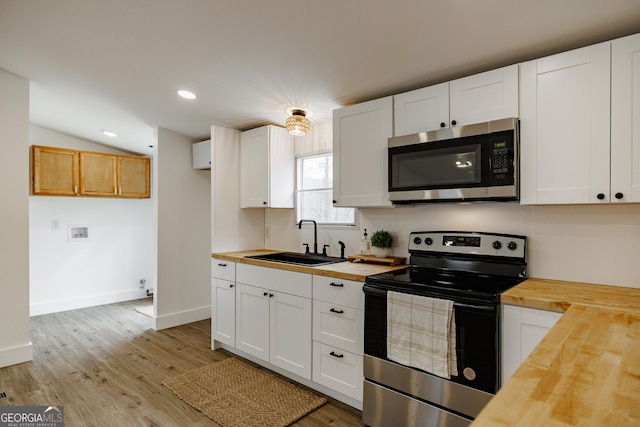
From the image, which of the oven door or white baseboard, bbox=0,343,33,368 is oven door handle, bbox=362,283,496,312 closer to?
the oven door

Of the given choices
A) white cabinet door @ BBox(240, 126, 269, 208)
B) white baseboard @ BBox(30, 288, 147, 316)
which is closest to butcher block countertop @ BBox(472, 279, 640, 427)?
white cabinet door @ BBox(240, 126, 269, 208)

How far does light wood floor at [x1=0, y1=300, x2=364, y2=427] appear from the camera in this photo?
7.72 ft

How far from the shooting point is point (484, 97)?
6.98ft

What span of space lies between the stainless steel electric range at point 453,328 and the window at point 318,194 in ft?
3.07

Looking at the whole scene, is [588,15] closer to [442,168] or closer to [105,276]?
[442,168]

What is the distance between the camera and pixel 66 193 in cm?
474

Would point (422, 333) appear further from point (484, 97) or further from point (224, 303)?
point (224, 303)

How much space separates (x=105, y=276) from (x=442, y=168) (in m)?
5.33

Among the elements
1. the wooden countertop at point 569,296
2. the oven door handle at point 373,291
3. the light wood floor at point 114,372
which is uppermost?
the wooden countertop at point 569,296

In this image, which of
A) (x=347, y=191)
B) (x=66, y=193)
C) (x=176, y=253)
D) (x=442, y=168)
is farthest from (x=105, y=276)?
(x=442, y=168)

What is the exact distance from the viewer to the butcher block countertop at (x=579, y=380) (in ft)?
2.00

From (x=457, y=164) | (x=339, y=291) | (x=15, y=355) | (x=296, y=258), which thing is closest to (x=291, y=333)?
(x=339, y=291)

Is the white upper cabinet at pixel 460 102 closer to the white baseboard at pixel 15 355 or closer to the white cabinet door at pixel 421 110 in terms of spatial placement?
the white cabinet door at pixel 421 110

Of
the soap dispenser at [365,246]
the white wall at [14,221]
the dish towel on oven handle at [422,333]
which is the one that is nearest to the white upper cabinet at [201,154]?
the white wall at [14,221]
